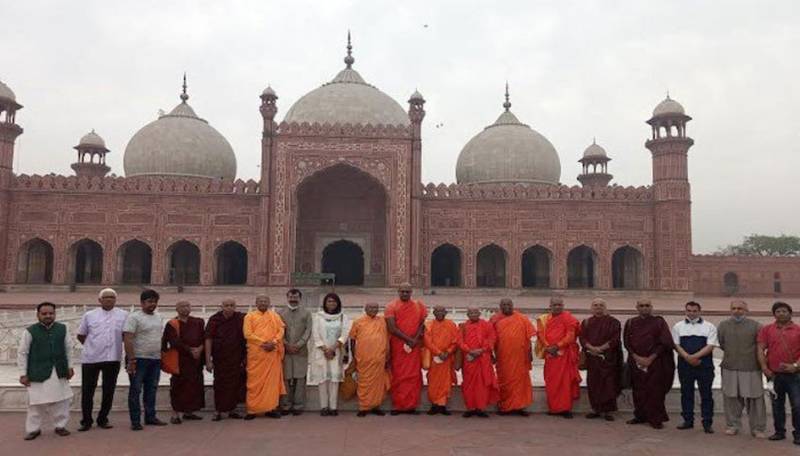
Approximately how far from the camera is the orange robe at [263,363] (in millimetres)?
4320

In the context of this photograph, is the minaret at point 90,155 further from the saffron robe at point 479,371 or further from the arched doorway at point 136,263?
the saffron robe at point 479,371

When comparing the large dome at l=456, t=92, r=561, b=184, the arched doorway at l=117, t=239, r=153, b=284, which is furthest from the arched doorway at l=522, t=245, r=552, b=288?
the arched doorway at l=117, t=239, r=153, b=284

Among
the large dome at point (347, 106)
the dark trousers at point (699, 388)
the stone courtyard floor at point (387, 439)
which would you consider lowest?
the stone courtyard floor at point (387, 439)

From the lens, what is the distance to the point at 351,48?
2312 cm

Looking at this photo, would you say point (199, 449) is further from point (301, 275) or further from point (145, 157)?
point (145, 157)

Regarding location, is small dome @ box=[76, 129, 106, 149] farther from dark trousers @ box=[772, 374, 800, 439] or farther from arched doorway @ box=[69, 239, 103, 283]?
dark trousers @ box=[772, 374, 800, 439]

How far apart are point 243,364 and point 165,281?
14154 mm

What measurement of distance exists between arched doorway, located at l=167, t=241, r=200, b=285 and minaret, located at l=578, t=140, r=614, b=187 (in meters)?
14.8

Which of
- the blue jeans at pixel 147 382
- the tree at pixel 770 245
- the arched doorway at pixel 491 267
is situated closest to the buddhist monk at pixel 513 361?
the blue jeans at pixel 147 382

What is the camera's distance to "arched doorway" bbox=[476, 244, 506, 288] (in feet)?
64.4

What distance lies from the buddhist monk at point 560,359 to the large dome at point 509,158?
1751 cm

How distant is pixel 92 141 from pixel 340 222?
10.8m

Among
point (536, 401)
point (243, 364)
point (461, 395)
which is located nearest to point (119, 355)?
point (243, 364)

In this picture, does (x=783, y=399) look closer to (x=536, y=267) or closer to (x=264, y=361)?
(x=264, y=361)
